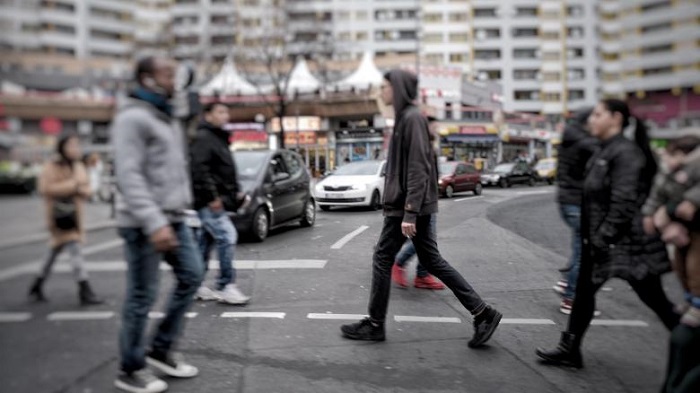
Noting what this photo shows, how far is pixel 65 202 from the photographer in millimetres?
1460

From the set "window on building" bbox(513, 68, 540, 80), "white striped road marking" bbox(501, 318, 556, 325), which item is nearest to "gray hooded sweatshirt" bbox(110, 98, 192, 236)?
"white striped road marking" bbox(501, 318, 556, 325)

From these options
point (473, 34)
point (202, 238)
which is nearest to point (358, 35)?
point (473, 34)

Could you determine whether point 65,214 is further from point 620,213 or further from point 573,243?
point 573,243

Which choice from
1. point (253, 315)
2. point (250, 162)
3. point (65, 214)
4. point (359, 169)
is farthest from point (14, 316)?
point (253, 315)

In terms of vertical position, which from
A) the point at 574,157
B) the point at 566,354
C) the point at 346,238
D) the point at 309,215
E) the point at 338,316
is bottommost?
the point at 566,354

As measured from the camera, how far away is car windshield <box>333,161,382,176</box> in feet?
7.98

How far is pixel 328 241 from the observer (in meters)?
2.96

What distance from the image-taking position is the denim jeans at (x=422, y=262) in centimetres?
315

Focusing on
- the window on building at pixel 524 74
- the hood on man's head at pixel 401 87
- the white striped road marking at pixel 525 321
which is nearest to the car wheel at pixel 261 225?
the hood on man's head at pixel 401 87

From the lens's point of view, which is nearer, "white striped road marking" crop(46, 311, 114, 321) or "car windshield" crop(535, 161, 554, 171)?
"white striped road marking" crop(46, 311, 114, 321)

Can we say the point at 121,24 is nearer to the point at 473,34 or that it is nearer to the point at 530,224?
the point at 530,224

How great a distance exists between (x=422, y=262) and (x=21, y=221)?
2.22 metres

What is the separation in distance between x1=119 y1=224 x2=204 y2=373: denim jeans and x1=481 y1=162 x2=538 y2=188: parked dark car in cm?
160

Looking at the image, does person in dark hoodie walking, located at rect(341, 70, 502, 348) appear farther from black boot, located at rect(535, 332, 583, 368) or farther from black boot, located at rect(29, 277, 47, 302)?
black boot, located at rect(29, 277, 47, 302)
